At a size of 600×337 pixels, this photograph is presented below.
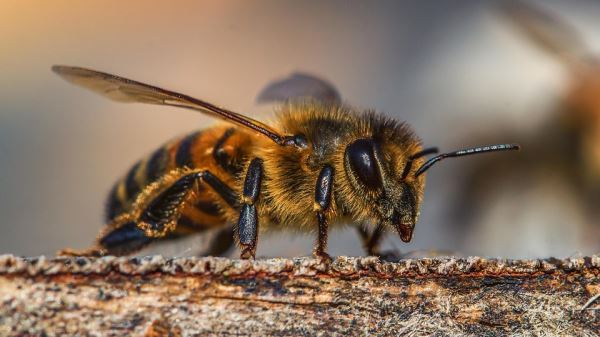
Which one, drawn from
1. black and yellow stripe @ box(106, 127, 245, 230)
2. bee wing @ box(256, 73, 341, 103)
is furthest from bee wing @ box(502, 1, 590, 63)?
black and yellow stripe @ box(106, 127, 245, 230)

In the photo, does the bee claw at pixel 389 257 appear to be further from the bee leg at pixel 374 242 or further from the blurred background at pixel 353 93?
the blurred background at pixel 353 93

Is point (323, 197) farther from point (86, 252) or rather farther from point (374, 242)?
point (86, 252)

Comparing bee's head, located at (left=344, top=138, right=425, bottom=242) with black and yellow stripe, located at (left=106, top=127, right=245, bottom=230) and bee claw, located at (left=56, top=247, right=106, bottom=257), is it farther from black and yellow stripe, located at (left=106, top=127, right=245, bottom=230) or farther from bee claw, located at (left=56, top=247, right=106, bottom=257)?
bee claw, located at (left=56, top=247, right=106, bottom=257)

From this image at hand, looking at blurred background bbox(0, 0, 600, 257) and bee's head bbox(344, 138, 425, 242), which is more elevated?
blurred background bbox(0, 0, 600, 257)

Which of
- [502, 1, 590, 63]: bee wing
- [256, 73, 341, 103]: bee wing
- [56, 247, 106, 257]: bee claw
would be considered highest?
[502, 1, 590, 63]: bee wing

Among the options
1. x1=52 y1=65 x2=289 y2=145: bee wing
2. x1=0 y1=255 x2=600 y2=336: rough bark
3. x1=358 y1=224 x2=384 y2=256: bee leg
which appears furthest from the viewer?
x1=358 y1=224 x2=384 y2=256: bee leg

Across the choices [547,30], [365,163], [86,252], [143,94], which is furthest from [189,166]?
[547,30]

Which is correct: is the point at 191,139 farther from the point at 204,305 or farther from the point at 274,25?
the point at 274,25

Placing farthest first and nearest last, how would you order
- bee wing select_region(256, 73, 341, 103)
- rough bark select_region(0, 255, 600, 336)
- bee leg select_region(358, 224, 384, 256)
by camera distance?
bee wing select_region(256, 73, 341, 103) < bee leg select_region(358, 224, 384, 256) < rough bark select_region(0, 255, 600, 336)

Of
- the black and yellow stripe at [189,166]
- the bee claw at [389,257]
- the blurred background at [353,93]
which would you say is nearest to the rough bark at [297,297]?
the bee claw at [389,257]
